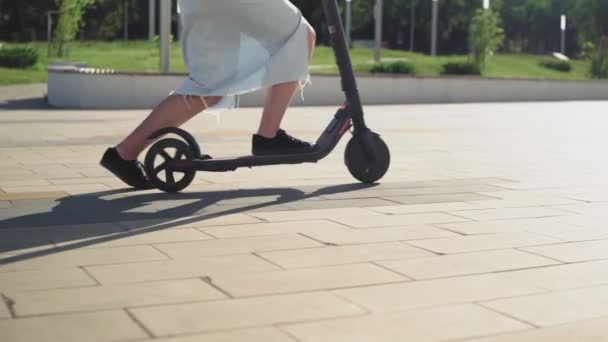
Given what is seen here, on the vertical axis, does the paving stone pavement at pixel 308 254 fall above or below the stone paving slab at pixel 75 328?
below

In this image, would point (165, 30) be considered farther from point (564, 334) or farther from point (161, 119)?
point (564, 334)

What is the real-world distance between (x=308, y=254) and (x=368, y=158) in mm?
2278

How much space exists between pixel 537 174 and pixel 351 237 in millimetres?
3109

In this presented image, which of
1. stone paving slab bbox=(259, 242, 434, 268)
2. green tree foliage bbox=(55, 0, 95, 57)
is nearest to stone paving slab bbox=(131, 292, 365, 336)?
stone paving slab bbox=(259, 242, 434, 268)

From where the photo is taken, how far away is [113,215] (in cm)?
497

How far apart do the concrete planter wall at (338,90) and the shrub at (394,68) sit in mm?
5083

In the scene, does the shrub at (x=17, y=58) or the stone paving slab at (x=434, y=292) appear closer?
the stone paving slab at (x=434, y=292)

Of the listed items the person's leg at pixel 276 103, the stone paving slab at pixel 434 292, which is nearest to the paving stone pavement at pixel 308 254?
the stone paving slab at pixel 434 292

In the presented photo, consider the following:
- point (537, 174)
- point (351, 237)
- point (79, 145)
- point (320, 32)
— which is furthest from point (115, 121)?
point (320, 32)

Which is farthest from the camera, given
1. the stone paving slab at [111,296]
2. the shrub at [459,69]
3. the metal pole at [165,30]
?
the shrub at [459,69]

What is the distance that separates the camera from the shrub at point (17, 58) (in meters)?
25.2

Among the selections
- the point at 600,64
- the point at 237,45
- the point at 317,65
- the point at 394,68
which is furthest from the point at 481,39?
the point at 237,45

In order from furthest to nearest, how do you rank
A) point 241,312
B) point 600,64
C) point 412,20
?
point 412,20 < point 600,64 < point 241,312

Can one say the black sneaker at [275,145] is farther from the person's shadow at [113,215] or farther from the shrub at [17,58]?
the shrub at [17,58]
